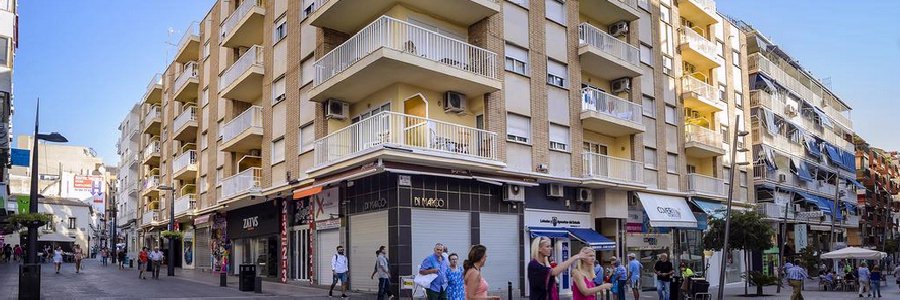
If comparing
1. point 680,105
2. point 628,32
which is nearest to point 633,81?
point 628,32

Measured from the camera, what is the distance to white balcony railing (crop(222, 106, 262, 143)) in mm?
27938

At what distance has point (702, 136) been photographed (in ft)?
Answer: 108

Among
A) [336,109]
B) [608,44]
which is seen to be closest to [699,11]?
[608,44]

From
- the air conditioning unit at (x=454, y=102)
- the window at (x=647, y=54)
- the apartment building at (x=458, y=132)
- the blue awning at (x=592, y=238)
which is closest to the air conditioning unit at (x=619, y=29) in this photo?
the apartment building at (x=458, y=132)

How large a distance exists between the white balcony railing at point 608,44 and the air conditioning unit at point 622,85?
0.71m

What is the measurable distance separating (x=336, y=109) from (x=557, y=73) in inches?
293

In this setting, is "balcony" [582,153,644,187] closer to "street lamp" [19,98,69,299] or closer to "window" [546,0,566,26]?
"window" [546,0,566,26]

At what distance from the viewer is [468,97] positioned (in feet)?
73.0

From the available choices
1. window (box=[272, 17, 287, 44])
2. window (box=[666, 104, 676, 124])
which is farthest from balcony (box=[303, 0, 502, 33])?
window (box=[666, 104, 676, 124])

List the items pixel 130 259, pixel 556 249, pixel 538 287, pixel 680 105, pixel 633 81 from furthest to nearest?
1. pixel 130 259
2. pixel 680 105
3. pixel 633 81
4. pixel 556 249
5. pixel 538 287

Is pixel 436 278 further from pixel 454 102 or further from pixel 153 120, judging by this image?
pixel 153 120

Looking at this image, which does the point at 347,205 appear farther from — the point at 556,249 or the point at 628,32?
the point at 628,32

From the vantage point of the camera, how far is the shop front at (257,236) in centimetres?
2775

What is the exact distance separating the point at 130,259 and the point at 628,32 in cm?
3232
